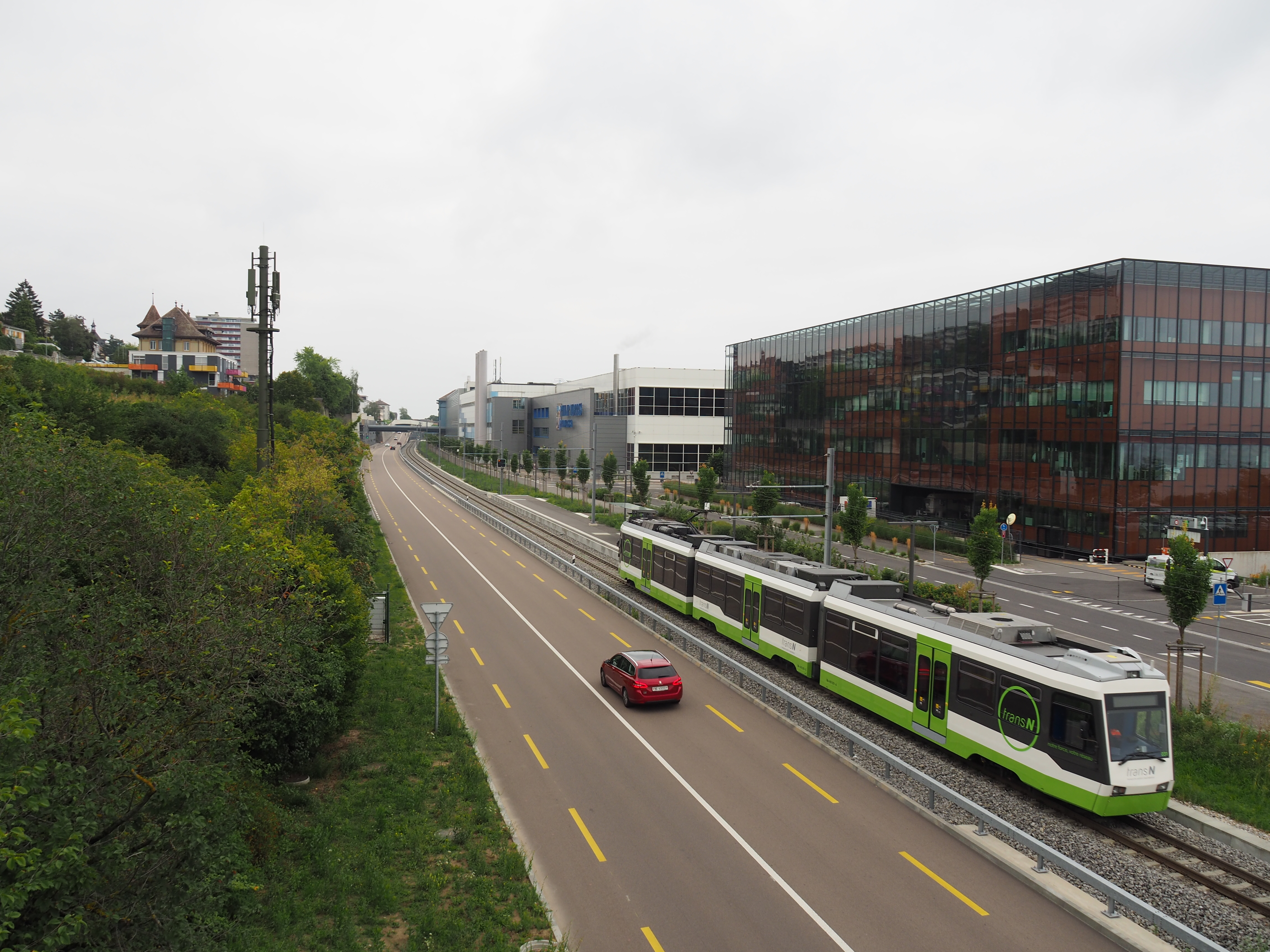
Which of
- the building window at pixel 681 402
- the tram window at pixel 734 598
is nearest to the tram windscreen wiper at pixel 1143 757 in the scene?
the tram window at pixel 734 598

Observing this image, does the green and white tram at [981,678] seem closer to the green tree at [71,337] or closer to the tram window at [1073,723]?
the tram window at [1073,723]

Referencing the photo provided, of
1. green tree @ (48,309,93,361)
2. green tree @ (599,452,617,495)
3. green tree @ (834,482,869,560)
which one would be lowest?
green tree @ (834,482,869,560)

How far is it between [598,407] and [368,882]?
101626 millimetres

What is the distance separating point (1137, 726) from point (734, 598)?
13.9 m

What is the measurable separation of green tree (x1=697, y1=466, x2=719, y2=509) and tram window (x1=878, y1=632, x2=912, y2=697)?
111ft

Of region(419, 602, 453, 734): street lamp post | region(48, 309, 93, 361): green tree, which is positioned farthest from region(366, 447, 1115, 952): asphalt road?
region(48, 309, 93, 361): green tree

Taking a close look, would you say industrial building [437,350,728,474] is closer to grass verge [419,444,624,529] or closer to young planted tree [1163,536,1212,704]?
grass verge [419,444,624,529]

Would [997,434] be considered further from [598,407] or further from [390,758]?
[598,407]

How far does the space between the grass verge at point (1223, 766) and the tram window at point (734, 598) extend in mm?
12206

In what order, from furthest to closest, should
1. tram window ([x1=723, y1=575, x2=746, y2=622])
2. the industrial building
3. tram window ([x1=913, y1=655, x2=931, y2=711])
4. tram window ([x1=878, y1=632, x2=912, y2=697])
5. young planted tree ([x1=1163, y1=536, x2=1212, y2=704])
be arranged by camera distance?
1. the industrial building
2. tram window ([x1=723, y1=575, x2=746, y2=622])
3. young planted tree ([x1=1163, y1=536, x2=1212, y2=704])
4. tram window ([x1=878, y1=632, x2=912, y2=697])
5. tram window ([x1=913, y1=655, x2=931, y2=711])

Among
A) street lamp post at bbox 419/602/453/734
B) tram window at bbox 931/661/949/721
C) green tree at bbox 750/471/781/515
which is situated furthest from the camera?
green tree at bbox 750/471/781/515

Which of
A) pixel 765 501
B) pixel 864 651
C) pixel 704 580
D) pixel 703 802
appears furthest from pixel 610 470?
Result: pixel 703 802

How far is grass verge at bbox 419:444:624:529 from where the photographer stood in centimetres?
6488

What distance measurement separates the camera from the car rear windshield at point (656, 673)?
20312 millimetres
